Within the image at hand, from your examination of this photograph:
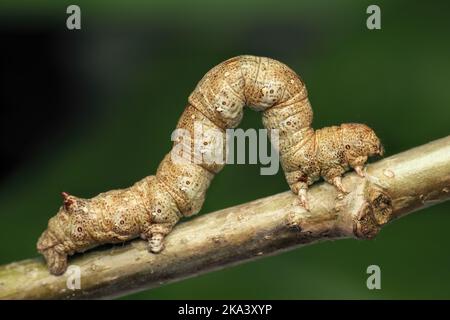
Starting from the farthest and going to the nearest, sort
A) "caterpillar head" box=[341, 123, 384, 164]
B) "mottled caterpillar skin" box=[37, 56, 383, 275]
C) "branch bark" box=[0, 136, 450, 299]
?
"mottled caterpillar skin" box=[37, 56, 383, 275] → "caterpillar head" box=[341, 123, 384, 164] → "branch bark" box=[0, 136, 450, 299]

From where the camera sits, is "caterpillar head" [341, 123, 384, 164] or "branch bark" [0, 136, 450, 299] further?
"caterpillar head" [341, 123, 384, 164]

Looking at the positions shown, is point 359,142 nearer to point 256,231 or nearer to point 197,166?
point 256,231

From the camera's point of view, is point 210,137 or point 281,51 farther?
point 281,51

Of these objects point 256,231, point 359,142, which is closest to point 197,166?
point 256,231

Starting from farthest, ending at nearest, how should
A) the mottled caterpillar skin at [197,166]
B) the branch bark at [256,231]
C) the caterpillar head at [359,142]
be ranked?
the mottled caterpillar skin at [197,166], the caterpillar head at [359,142], the branch bark at [256,231]

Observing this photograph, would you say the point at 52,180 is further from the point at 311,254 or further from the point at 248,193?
the point at 311,254

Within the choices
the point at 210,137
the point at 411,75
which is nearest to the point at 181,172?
the point at 210,137

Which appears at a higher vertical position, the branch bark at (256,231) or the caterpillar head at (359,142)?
the caterpillar head at (359,142)
